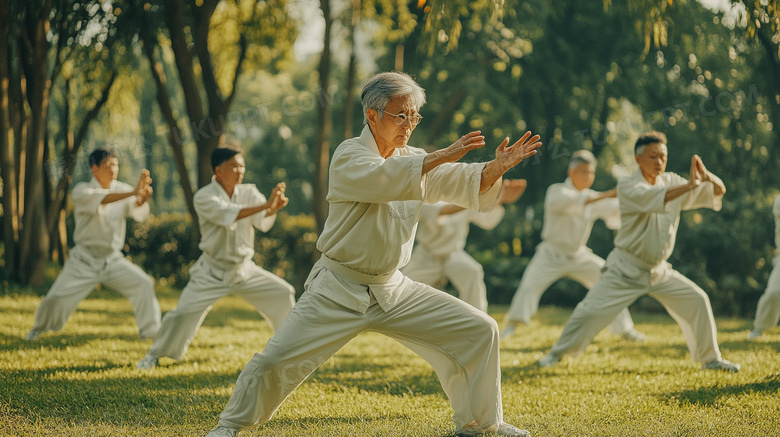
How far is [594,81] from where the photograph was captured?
15.4 m

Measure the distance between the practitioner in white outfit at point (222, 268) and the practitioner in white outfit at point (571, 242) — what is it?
127 inches

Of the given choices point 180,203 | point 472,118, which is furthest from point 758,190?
point 180,203

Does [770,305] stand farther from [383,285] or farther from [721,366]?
[383,285]

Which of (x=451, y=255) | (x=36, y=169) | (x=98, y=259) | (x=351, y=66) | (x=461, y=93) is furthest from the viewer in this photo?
(x=461, y=93)

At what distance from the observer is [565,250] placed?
8.45 m

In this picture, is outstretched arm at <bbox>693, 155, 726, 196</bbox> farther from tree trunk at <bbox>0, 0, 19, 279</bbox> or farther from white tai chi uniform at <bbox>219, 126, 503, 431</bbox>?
tree trunk at <bbox>0, 0, 19, 279</bbox>

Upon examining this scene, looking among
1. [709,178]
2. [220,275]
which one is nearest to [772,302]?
[709,178]

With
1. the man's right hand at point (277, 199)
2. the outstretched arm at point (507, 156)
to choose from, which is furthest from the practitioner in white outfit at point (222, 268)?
the outstretched arm at point (507, 156)

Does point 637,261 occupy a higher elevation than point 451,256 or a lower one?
higher

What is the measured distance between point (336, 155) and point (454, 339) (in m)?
1.19

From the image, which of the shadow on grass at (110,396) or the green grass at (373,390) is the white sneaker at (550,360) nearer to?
the green grass at (373,390)

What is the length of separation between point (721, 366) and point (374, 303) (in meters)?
3.62

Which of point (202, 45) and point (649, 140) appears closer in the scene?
point (649, 140)

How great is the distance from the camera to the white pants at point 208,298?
6156 mm
